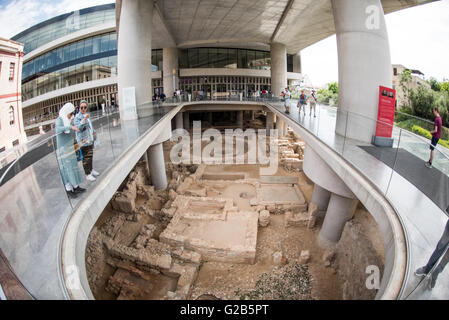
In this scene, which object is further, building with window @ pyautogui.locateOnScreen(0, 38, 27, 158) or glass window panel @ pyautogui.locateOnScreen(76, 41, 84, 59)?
glass window panel @ pyautogui.locateOnScreen(76, 41, 84, 59)

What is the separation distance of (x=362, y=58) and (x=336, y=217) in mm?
5115

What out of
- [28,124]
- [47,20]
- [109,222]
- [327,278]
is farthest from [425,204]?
[47,20]

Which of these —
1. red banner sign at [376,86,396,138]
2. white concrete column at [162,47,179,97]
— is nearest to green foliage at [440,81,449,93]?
red banner sign at [376,86,396,138]

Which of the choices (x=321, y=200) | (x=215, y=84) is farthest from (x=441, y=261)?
(x=215, y=84)

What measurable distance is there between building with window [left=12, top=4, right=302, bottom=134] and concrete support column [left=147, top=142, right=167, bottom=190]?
52.5 ft

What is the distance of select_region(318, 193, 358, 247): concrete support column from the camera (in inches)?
323

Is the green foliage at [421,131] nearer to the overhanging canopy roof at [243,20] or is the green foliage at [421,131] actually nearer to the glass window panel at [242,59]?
the overhanging canopy roof at [243,20]

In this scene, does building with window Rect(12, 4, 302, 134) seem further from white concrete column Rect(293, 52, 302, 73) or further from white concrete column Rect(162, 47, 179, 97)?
white concrete column Rect(293, 52, 302, 73)

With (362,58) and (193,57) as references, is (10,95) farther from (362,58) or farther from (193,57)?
(362,58)

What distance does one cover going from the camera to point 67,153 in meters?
3.76

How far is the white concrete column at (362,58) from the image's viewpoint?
694 centimetres

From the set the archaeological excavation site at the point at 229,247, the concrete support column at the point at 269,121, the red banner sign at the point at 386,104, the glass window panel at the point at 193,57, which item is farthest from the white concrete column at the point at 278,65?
the red banner sign at the point at 386,104

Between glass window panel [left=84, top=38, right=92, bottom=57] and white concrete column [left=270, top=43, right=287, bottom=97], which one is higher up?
glass window panel [left=84, top=38, right=92, bottom=57]

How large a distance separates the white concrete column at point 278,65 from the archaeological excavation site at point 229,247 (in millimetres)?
17763
